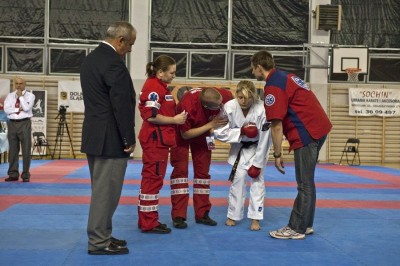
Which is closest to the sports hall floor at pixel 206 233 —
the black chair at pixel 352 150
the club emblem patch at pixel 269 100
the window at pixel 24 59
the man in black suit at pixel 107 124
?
the man in black suit at pixel 107 124

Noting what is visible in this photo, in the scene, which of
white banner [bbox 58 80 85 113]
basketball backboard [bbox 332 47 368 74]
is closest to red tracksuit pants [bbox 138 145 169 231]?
white banner [bbox 58 80 85 113]

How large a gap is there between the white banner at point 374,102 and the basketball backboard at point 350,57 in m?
0.87

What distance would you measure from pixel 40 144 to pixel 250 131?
1074 cm

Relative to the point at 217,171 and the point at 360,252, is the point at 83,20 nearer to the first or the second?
the point at 217,171

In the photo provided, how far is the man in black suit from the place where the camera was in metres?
3.55

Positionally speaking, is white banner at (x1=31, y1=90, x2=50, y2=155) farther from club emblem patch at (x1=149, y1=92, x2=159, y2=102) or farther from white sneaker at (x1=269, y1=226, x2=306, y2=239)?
white sneaker at (x1=269, y1=226, x2=306, y2=239)

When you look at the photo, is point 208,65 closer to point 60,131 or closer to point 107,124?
point 60,131

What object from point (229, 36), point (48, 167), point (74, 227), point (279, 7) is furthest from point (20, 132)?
point (279, 7)

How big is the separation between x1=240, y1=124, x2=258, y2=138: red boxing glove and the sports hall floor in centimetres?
97

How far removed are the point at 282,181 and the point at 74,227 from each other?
5.49 m

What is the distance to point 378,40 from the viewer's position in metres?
15.2

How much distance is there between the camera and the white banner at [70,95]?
14.5 meters

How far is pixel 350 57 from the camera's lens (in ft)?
47.1

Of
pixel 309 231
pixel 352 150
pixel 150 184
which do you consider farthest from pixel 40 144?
pixel 309 231
